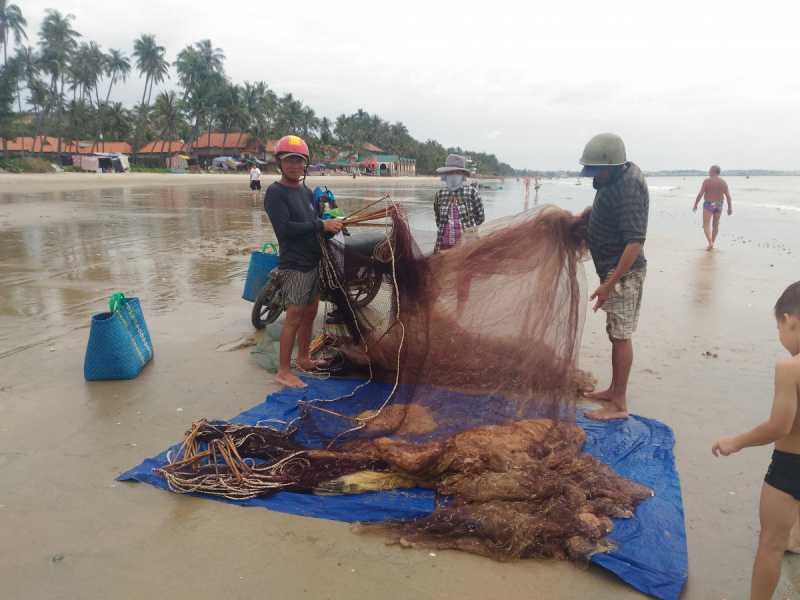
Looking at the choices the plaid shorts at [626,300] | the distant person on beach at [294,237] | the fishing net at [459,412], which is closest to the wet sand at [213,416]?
the fishing net at [459,412]

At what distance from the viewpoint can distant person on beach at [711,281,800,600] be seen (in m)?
1.81

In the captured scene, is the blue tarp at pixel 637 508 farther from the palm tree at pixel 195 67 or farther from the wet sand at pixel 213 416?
the palm tree at pixel 195 67

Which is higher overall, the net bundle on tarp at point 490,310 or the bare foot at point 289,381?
the net bundle on tarp at point 490,310

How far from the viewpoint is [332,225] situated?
3.84m

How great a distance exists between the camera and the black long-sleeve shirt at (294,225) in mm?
3877

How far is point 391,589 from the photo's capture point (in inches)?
82.3

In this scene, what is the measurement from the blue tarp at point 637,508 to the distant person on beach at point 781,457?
0.33 metres

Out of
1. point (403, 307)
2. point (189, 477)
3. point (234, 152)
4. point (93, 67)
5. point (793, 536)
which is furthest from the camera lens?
point (234, 152)

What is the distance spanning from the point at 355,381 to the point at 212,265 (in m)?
5.54

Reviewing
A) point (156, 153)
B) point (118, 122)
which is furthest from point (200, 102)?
point (118, 122)

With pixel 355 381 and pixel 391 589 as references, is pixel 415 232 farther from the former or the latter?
pixel 391 589

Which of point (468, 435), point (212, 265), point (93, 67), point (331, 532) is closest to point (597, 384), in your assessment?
point (468, 435)

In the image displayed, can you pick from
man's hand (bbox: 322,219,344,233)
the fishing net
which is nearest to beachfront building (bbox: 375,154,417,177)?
man's hand (bbox: 322,219,344,233)

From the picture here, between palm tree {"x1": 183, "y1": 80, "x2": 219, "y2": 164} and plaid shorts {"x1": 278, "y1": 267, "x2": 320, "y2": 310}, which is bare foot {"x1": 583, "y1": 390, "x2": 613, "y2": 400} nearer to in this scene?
plaid shorts {"x1": 278, "y1": 267, "x2": 320, "y2": 310}
